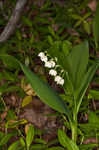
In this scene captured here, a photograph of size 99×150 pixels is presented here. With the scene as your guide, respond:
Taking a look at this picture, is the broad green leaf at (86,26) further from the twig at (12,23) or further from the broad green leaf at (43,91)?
the broad green leaf at (43,91)

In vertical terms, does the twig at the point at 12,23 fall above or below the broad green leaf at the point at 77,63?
above

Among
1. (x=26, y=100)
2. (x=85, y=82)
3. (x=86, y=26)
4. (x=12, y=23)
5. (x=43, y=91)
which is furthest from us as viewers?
(x=86, y=26)

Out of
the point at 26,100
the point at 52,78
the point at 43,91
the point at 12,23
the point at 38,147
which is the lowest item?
the point at 38,147

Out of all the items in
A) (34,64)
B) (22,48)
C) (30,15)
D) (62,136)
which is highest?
(30,15)

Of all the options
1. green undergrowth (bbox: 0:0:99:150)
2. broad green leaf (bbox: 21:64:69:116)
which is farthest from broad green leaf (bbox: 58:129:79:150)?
broad green leaf (bbox: 21:64:69:116)

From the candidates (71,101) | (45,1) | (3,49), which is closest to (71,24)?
(45,1)

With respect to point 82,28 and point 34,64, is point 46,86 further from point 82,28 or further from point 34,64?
point 82,28

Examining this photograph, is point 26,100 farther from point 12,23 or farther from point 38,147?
point 12,23

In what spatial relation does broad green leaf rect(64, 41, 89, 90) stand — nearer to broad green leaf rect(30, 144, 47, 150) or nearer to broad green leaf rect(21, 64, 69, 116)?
broad green leaf rect(21, 64, 69, 116)

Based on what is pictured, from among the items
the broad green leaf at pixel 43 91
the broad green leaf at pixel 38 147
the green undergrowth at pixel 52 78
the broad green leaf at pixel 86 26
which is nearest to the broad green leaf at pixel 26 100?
the green undergrowth at pixel 52 78

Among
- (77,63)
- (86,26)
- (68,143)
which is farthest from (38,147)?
(86,26)

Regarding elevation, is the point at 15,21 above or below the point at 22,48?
above
